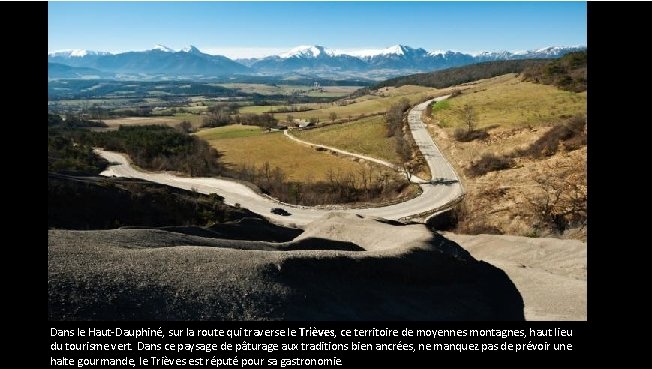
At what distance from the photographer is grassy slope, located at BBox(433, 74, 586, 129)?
8538cm

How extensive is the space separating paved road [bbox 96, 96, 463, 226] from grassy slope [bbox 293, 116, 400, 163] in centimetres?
809

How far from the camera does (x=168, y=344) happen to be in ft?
50.3

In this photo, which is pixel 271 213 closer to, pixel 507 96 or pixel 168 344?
pixel 168 344

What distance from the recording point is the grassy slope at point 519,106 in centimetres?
8538

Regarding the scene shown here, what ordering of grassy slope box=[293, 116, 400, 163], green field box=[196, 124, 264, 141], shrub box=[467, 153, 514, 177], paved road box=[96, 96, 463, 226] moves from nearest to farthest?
paved road box=[96, 96, 463, 226] → shrub box=[467, 153, 514, 177] → grassy slope box=[293, 116, 400, 163] → green field box=[196, 124, 264, 141]

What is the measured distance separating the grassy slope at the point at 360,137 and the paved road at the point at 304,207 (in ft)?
26.6

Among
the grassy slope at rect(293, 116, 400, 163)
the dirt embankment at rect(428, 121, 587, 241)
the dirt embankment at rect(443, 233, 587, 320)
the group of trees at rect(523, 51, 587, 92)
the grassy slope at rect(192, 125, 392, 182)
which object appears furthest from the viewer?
the group of trees at rect(523, 51, 587, 92)

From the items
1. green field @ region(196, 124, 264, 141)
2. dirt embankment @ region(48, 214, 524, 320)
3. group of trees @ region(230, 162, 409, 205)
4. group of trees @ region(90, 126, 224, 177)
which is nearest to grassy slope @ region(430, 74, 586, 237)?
group of trees @ region(230, 162, 409, 205)

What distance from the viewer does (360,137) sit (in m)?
105

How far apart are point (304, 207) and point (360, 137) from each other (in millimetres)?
50010

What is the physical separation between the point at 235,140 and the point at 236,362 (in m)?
104

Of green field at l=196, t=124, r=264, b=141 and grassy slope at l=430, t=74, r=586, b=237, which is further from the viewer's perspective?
green field at l=196, t=124, r=264, b=141

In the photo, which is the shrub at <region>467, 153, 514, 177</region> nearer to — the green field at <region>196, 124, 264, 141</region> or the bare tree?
the bare tree
